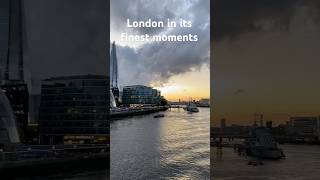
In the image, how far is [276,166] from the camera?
19.1 ft

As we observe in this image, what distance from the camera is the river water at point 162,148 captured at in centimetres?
584

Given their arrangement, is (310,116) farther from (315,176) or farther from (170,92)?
(170,92)

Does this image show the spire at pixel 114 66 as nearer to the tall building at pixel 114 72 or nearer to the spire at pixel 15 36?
the tall building at pixel 114 72

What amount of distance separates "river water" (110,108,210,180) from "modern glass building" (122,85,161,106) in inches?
5.9

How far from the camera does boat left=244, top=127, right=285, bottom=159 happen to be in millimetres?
5891

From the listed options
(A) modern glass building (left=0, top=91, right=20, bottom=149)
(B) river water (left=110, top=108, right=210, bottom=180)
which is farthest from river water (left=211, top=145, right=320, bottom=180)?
(A) modern glass building (left=0, top=91, right=20, bottom=149)

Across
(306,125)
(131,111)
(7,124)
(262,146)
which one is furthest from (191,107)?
(7,124)

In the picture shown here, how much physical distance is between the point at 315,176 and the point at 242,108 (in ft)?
2.80

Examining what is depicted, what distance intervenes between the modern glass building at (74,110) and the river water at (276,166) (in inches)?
41.3

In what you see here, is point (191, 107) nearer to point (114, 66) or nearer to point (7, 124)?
point (114, 66)

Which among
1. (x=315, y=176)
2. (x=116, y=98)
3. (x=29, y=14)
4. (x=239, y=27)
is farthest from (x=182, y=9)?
(x=315, y=176)

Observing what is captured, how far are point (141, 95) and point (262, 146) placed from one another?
1.15 meters

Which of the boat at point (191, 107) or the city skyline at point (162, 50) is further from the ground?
the city skyline at point (162, 50)

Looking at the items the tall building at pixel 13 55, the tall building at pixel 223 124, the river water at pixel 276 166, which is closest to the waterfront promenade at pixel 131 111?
the tall building at pixel 223 124
